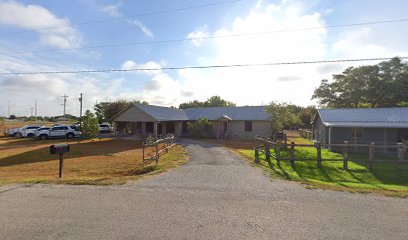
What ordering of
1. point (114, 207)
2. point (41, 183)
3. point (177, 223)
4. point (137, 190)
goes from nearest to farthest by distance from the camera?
point (177, 223), point (114, 207), point (137, 190), point (41, 183)

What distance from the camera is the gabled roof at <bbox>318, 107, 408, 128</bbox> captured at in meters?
21.9

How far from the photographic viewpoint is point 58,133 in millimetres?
36188

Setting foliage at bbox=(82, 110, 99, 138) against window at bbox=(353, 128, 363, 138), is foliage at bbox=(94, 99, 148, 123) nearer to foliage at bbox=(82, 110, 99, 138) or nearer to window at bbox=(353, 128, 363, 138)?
foliage at bbox=(82, 110, 99, 138)

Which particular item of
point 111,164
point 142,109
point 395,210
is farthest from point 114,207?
point 142,109

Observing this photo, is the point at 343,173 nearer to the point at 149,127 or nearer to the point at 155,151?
the point at 155,151

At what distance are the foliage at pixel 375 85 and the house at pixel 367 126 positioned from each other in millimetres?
20830

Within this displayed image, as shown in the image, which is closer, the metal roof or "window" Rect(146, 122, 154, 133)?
the metal roof

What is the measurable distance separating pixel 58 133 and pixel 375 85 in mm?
50065

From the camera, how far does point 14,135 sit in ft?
135

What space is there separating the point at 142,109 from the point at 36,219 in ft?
86.1

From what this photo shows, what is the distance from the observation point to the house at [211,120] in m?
32.6

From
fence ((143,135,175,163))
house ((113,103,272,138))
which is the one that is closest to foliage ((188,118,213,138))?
house ((113,103,272,138))

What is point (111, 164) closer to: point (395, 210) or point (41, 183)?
point (41, 183)

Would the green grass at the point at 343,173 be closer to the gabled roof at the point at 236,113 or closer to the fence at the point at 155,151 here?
the fence at the point at 155,151
